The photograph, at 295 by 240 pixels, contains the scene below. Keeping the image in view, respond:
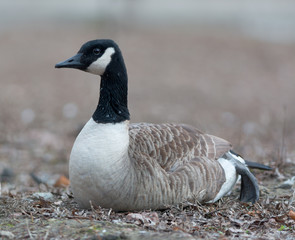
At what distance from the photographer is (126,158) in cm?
566

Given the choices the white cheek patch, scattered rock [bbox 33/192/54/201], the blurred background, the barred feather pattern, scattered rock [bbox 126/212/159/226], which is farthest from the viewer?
the blurred background

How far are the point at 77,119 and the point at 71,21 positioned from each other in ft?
69.2

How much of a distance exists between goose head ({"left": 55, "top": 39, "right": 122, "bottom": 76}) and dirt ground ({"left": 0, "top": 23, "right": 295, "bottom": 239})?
5.32 feet

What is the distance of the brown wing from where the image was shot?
235 inches

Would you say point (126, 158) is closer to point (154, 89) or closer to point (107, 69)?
point (107, 69)

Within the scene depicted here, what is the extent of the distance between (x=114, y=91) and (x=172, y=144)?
95cm

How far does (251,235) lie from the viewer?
17.1ft

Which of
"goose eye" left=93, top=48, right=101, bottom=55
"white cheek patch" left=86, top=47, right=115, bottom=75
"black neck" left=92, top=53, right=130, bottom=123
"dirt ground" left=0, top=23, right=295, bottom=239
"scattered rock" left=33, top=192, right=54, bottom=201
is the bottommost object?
"scattered rock" left=33, top=192, right=54, bottom=201

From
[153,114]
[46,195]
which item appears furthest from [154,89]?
[46,195]

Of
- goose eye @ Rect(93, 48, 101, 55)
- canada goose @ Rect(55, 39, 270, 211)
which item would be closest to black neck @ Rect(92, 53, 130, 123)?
canada goose @ Rect(55, 39, 270, 211)

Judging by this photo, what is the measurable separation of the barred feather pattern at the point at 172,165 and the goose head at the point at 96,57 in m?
0.92

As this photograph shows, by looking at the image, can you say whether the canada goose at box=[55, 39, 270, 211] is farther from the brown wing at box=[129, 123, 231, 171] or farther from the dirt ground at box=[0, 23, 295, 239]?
the dirt ground at box=[0, 23, 295, 239]

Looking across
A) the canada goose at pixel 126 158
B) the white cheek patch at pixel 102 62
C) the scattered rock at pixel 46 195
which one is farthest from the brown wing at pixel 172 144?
the scattered rock at pixel 46 195

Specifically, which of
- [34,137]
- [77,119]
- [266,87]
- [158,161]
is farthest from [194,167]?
[266,87]
